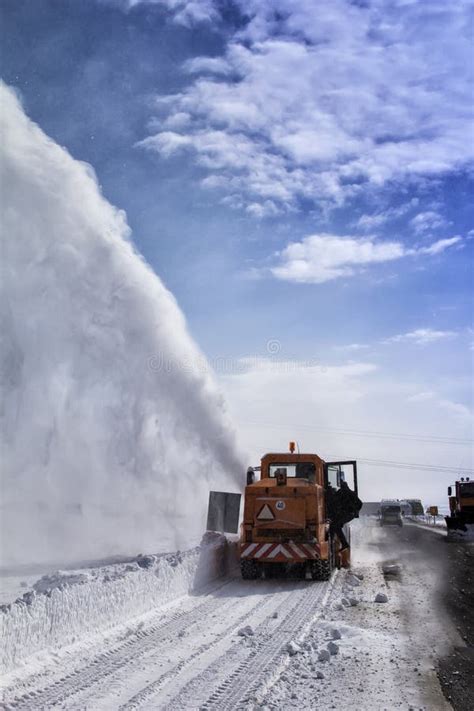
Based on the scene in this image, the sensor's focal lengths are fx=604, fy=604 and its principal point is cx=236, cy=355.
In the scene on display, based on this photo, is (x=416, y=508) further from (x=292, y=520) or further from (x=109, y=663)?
(x=109, y=663)

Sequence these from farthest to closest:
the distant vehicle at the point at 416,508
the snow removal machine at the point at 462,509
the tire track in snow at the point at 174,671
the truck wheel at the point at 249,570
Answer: the distant vehicle at the point at 416,508
the snow removal machine at the point at 462,509
the truck wheel at the point at 249,570
the tire track in snow at the point at 174,671

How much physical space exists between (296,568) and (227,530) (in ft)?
6.65

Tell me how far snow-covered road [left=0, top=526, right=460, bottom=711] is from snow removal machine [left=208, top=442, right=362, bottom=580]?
2431 millimetres

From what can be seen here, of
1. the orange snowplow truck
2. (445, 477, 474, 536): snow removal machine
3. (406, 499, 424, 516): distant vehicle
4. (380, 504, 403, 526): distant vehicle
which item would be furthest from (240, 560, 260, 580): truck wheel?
(406, 499, 424, 516): distant vehicle

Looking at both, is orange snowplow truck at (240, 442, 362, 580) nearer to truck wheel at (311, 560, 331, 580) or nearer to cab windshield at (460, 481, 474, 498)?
truck wheel at (311, 560, 331, 580)

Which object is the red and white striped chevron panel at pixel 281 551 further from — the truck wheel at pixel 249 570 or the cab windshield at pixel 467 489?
the cab windshield at pixel 467 489

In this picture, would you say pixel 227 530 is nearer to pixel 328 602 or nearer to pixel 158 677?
pixel 328 602

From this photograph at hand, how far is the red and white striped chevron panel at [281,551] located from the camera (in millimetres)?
12664

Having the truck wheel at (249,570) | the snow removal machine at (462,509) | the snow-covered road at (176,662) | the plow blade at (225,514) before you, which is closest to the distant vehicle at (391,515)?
the snow removal machine at (462,509)

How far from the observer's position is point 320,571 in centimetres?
1262

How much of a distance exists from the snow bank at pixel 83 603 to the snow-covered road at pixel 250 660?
0.47ft

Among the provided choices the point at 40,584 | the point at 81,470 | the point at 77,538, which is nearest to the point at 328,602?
the point at 40,584

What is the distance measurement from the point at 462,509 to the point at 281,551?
16.2 m

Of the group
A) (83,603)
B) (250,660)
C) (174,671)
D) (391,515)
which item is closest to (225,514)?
(83,603)
